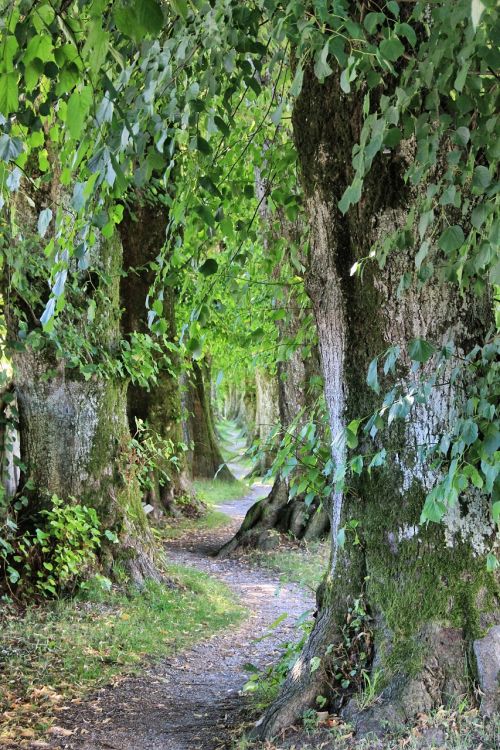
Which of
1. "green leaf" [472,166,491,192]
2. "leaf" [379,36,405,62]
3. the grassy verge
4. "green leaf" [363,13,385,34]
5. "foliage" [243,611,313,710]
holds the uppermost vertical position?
"green leaf" [363,13,385,34]

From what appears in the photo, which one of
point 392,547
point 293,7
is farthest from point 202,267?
point 392,547

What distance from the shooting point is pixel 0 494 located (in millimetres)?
6957

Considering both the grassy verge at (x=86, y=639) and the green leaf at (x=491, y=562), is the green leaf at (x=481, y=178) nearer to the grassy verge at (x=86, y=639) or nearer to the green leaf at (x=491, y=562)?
the green leaf at (x=491, y=562)

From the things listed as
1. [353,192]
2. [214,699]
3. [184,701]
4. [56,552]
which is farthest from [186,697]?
[353,192]

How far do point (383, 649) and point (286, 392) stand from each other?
846 cm

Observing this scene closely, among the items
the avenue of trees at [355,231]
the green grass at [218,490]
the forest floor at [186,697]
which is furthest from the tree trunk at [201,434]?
the avenue of trees at [355,231]

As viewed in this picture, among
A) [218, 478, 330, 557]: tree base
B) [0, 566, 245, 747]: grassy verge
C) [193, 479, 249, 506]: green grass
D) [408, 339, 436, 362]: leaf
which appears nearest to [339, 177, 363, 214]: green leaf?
[408, 339, 436, 362]: leaf

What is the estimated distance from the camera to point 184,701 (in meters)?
5.64

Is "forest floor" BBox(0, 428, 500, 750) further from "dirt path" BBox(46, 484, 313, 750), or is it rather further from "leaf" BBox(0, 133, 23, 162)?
"leaf" BBox(0, 133, 23, 162)

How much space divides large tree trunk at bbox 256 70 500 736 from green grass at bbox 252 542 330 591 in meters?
6.23

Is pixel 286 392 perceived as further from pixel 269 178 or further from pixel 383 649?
pixel 383 649

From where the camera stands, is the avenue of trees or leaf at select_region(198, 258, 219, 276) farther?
leaf at select_region(198, 258, 219, 276)

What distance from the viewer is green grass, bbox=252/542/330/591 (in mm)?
10641

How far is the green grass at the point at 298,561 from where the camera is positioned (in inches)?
A: 419
